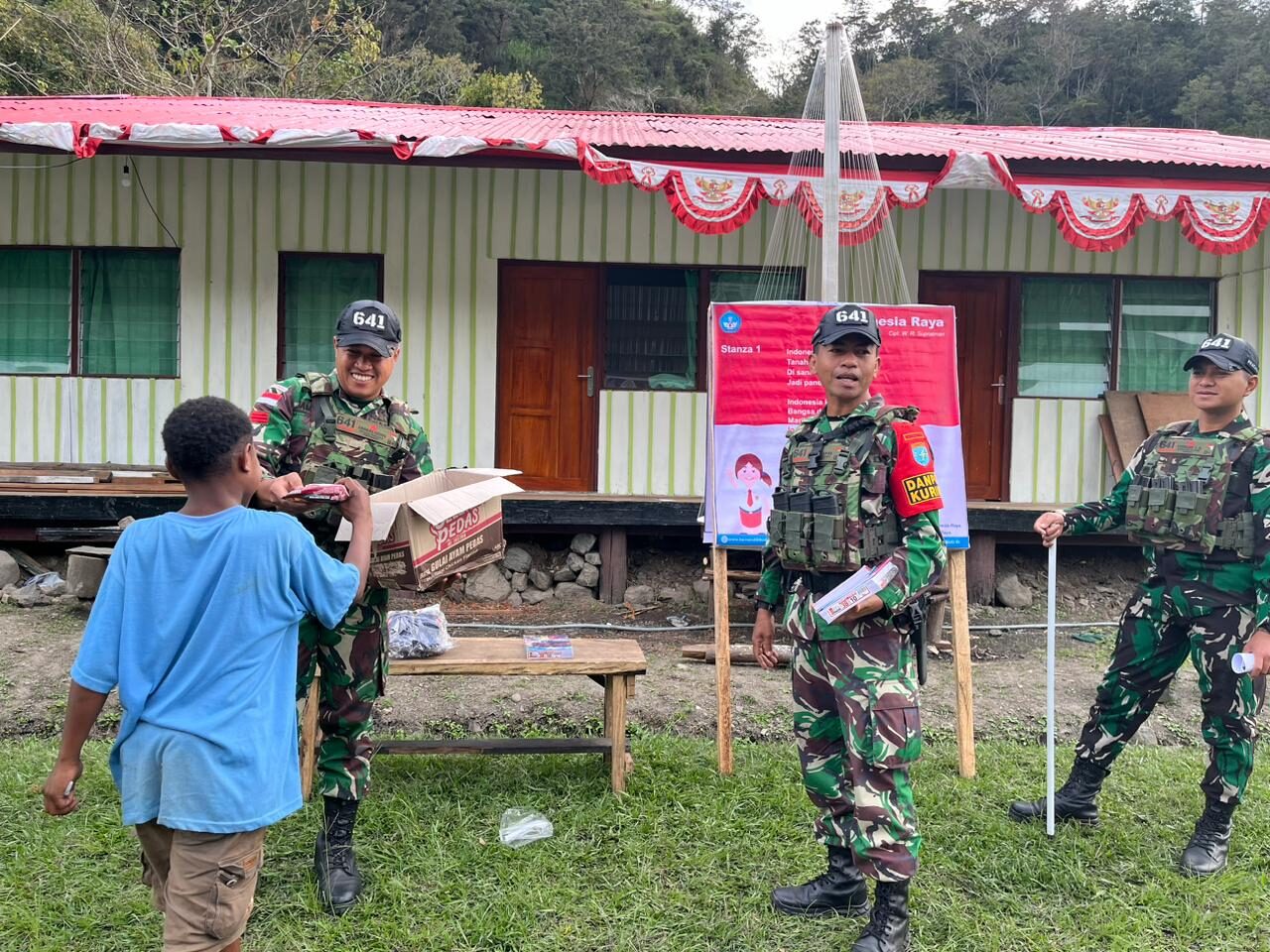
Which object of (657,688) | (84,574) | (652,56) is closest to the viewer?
(657,688)

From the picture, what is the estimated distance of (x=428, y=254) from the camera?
7641 mm

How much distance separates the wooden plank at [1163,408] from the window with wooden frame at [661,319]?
2871 mm

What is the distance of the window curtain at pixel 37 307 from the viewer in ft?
25.0

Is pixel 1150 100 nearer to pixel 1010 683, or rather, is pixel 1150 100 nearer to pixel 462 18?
pixel 462 18

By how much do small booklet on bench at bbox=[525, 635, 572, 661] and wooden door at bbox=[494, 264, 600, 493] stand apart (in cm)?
362

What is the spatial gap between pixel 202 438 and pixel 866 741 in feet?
6.30

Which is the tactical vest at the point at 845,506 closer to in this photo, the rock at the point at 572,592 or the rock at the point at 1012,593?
the rock at the point at 572,592

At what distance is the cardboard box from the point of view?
2783 millimetres

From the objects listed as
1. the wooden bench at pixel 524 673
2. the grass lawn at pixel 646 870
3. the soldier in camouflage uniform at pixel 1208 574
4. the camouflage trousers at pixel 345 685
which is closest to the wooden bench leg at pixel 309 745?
the wooden bench at pixel 524 673

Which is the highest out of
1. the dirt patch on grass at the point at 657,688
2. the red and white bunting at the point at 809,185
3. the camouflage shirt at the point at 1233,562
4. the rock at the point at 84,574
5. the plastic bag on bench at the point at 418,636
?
the red and white bunting at the point at 809,185

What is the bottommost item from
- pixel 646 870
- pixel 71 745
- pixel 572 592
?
pixel 646 870

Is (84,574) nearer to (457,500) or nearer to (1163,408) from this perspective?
(457,500)

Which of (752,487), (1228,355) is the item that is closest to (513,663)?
(752,487)

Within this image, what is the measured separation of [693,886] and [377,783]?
148 centimetres
